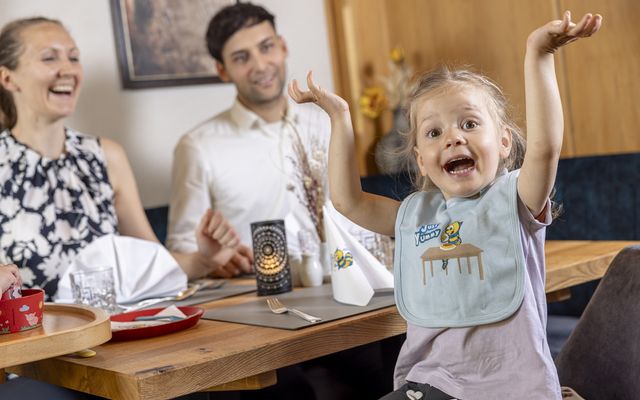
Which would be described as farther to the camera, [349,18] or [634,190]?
[349,18]

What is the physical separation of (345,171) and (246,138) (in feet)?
5.59

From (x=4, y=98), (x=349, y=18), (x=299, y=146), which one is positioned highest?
(x=349, y=18)

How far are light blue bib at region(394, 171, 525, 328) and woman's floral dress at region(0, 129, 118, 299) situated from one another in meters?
1.30

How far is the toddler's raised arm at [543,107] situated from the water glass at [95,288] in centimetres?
98

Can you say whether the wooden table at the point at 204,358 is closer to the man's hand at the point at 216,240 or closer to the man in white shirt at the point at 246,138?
the man's hand at the point at 216,240

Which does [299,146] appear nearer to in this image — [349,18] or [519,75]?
[519,75]

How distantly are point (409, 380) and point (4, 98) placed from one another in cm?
181

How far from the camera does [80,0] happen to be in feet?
10.7

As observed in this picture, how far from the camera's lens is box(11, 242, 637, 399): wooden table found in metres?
1.32

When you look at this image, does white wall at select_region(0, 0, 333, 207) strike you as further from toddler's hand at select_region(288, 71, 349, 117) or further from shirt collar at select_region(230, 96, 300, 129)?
toddler's hand at select_region(288, 71, 349, 117)

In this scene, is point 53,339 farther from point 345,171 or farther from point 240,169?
point 240,169

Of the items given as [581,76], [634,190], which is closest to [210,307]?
[634,190]

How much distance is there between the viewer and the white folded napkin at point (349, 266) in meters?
1.76

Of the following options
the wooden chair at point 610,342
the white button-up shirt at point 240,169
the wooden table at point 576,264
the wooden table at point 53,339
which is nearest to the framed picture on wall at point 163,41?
the white button-up shirt at point 240,169
